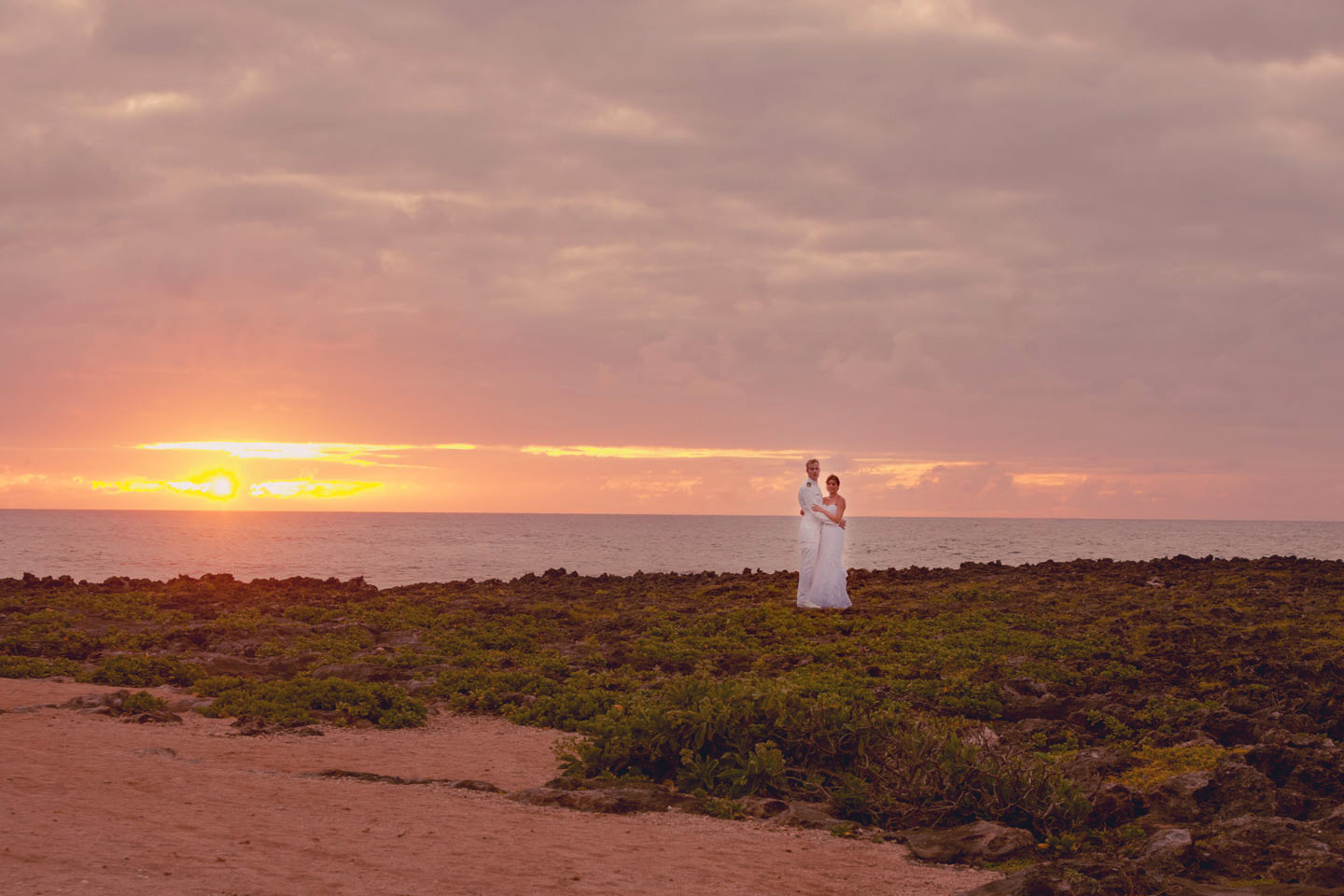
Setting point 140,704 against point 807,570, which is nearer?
point 140,704

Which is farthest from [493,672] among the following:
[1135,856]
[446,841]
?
[1135,856]

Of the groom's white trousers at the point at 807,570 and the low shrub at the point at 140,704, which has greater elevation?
the groom's white trousers at the point at 807,570

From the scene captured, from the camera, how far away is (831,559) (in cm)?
2739

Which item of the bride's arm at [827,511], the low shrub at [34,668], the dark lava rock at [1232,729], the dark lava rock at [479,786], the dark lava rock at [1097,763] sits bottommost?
the low shrub at [34,668]

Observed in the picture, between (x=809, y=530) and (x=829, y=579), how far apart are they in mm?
1372

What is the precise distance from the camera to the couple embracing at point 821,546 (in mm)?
26547

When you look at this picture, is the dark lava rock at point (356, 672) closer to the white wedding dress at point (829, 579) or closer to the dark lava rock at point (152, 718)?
the dark lava rock at point (152, 718)

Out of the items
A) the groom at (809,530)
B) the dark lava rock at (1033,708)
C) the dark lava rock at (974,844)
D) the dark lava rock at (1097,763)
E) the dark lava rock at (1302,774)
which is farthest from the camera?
the groom at (809,530)

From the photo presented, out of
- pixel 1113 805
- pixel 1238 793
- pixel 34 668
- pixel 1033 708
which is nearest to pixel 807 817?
pixel 1113 805

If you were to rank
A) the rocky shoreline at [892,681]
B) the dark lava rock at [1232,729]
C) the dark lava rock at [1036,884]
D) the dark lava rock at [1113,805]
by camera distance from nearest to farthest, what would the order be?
the dark lava rock at [1036,884], the rocky shoreline at [892,681], the dark lava rock at [1113,805], the dark lava rock at [1232,729]

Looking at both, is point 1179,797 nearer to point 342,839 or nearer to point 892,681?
point 892,681

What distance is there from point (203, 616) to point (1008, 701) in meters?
19.6

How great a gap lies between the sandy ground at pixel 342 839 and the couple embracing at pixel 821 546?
45.6ft

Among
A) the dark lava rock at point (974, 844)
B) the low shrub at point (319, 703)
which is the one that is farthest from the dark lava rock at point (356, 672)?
the dark lava rock at point (974, 844)
